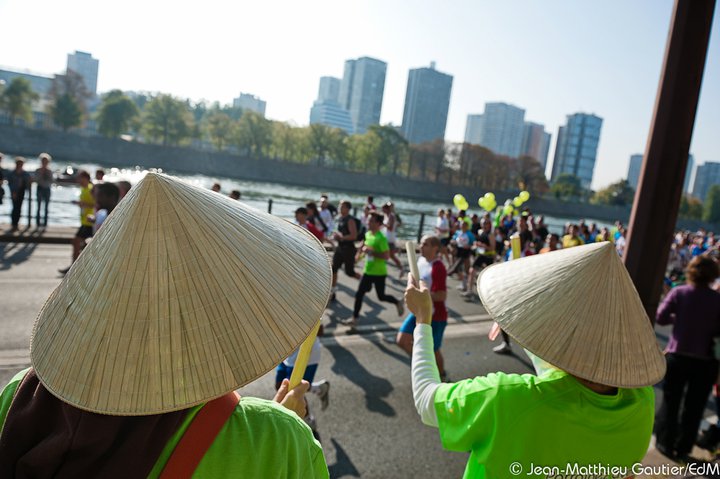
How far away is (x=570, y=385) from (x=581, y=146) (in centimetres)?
17871

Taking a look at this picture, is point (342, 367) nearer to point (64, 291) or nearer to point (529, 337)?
point (529, 337)

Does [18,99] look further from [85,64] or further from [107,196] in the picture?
[85,64]

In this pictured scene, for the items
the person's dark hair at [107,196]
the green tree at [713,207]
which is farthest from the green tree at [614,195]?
the person's dark hair at [107,196]

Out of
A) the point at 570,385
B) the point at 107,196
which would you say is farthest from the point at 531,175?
the point at 570,385

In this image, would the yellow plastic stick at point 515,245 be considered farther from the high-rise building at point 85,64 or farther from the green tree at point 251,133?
the high-rise building at point 85,64

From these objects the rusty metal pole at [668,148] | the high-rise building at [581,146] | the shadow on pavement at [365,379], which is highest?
the high-rise building at [581,146]

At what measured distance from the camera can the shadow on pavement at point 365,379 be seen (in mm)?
4695

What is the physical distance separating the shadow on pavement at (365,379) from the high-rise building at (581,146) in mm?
170250

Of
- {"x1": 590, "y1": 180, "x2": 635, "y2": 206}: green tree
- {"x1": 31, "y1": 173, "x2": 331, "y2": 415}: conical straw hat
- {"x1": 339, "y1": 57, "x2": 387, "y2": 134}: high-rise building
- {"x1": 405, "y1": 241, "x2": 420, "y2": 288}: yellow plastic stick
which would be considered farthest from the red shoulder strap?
{"x1": 339, "y1": 57, "x2": 387, "y2": 134}: high-rise building

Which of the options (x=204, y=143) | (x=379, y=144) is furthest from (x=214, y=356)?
(x=204, y=143)

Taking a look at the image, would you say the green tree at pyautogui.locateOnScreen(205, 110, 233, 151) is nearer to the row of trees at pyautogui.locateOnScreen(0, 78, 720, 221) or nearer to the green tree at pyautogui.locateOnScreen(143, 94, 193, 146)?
the row of trees at pyautogui.locateOnScreen(0, 78, 720, 221)

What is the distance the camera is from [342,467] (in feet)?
11.9

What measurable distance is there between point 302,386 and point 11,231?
11.7 meters

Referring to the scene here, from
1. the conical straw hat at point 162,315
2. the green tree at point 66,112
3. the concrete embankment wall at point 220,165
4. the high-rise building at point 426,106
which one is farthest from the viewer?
the high-rise building at point 426,106
